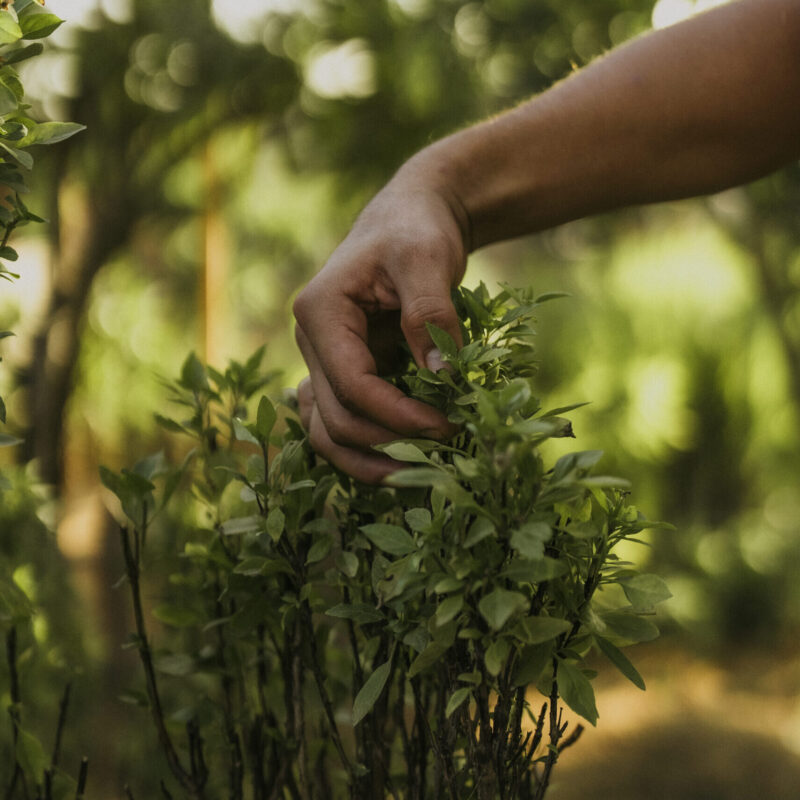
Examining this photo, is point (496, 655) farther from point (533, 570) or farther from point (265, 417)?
point (265, 417)

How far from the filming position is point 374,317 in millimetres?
898

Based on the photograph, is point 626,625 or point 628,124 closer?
point 626,625

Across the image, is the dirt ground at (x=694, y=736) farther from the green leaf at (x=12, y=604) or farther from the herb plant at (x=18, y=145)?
the green leaf at (x=12, y=604)

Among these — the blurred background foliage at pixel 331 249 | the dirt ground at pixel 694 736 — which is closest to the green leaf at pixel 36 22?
the blurred background foliage at pixel 331 249

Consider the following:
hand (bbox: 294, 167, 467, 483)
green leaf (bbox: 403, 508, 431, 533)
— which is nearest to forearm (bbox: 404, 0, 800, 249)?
hand (bbox: 294, 167, 467, 483)

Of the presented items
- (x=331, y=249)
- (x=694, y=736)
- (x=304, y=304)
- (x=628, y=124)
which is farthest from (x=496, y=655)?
(x=694, y=736)

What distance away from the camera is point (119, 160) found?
396cm

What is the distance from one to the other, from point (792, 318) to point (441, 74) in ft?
7.80

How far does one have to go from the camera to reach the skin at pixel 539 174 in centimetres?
79

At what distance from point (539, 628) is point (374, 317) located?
423 mm

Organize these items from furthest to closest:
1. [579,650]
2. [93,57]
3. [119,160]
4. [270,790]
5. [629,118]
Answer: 1. [119,160]
2. [93,57]
3. [629,118]
4. [270,790]
5. [579,650]

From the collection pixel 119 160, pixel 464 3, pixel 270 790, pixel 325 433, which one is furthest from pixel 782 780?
pixel 119 160

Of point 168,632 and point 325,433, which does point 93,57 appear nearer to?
point 168,632

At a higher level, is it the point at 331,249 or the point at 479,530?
the point at 331,249
